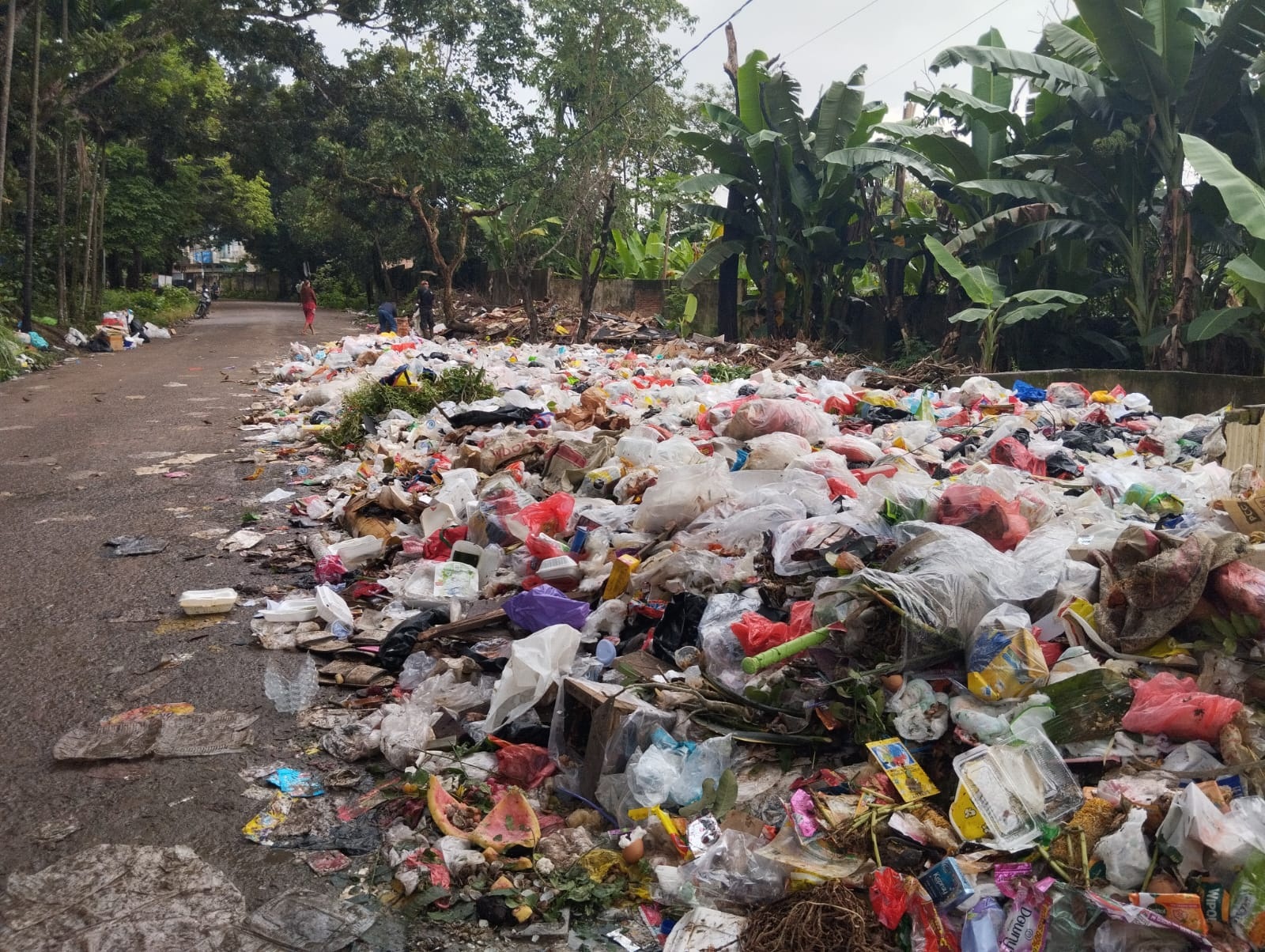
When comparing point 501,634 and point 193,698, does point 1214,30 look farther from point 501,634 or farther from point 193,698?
point 193,698

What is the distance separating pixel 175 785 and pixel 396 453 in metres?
4.20

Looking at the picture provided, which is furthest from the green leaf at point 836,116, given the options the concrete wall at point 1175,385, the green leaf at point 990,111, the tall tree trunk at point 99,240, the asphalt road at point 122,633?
the tall tree trunk at point 99,240

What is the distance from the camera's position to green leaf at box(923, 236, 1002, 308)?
1025 centimetres

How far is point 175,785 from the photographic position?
9.20ft

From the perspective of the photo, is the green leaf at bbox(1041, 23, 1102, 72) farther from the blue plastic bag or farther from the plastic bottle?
the plastic bottle

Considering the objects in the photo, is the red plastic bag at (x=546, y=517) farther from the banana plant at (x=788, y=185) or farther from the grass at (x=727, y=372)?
the banana plant at (x=788, y=185)

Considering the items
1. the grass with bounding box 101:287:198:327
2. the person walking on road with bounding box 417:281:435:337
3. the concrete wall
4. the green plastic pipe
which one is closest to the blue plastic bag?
the concrete wall

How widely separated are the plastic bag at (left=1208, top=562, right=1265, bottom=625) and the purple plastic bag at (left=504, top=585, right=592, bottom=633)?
6.85 feet

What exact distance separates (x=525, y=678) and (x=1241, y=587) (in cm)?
208

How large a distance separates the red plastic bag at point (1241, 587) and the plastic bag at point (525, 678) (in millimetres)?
1960

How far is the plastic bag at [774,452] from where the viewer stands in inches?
196

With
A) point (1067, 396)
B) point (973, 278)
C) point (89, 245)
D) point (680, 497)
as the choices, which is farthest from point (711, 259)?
point (89, 245)

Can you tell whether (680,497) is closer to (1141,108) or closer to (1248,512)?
(1248,512)

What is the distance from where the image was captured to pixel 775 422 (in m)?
5.74
